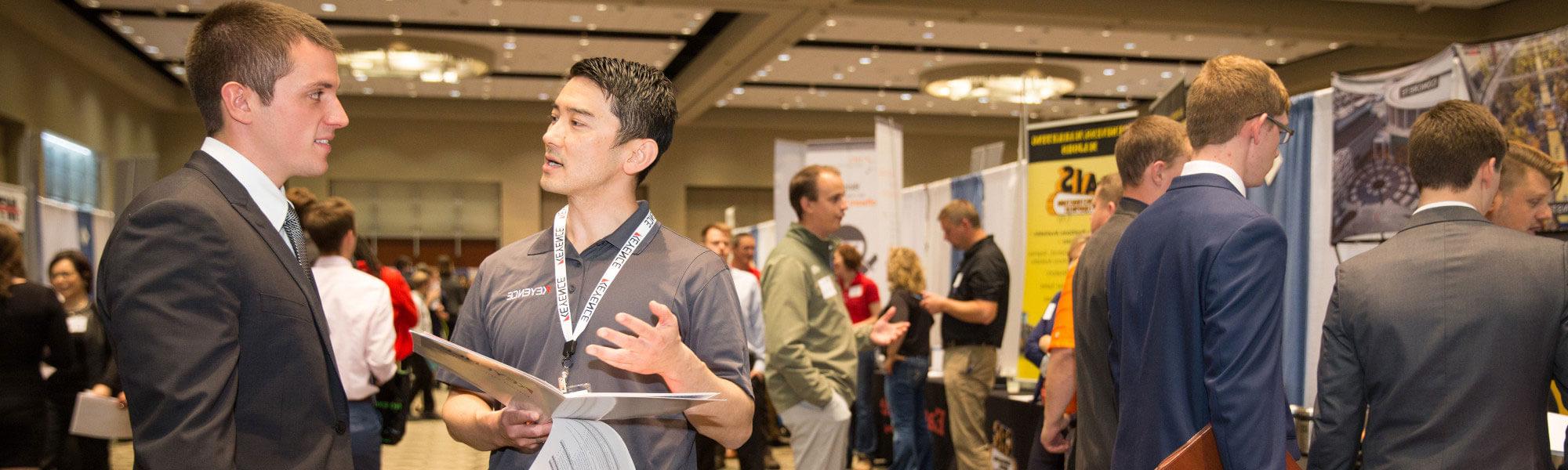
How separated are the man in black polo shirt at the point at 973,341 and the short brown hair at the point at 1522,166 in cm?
290

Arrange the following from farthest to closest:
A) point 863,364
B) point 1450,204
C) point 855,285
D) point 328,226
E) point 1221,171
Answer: point 863,364 → point 855,285 → point 328,226 → point 1450,204 → point 1221,171

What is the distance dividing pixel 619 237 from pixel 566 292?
0.12 meters

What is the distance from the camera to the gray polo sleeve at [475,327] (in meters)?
1.76

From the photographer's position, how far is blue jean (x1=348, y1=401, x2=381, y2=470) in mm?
3602

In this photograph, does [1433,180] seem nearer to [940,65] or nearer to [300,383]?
[300,383]

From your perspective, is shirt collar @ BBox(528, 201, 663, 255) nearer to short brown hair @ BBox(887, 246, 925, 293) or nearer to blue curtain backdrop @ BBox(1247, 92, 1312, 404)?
blue curtain backdrop @ BBox(1247, 92, 1312, 404)

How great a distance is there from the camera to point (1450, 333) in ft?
6.88

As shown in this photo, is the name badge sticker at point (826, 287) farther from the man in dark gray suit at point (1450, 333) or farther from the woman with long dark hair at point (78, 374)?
the woman with long dark hair at point (78, 374)

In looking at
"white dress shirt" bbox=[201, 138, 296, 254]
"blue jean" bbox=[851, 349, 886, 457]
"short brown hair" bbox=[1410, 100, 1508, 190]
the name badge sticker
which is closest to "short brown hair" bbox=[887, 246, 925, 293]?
"blue jean" bbox=[851, 349, 886, 457]

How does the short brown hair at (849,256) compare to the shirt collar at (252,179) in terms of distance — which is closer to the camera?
the shirt collar at (252,179)

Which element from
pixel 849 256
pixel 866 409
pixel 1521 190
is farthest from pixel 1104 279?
pixel 866 409

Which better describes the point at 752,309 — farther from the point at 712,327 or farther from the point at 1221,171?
the point at 712,327

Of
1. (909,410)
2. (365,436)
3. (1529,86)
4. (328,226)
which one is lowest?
(909,410)

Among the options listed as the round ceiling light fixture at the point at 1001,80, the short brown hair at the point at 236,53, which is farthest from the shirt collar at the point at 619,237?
the round ceiling light fixture at the point at 1001,80
